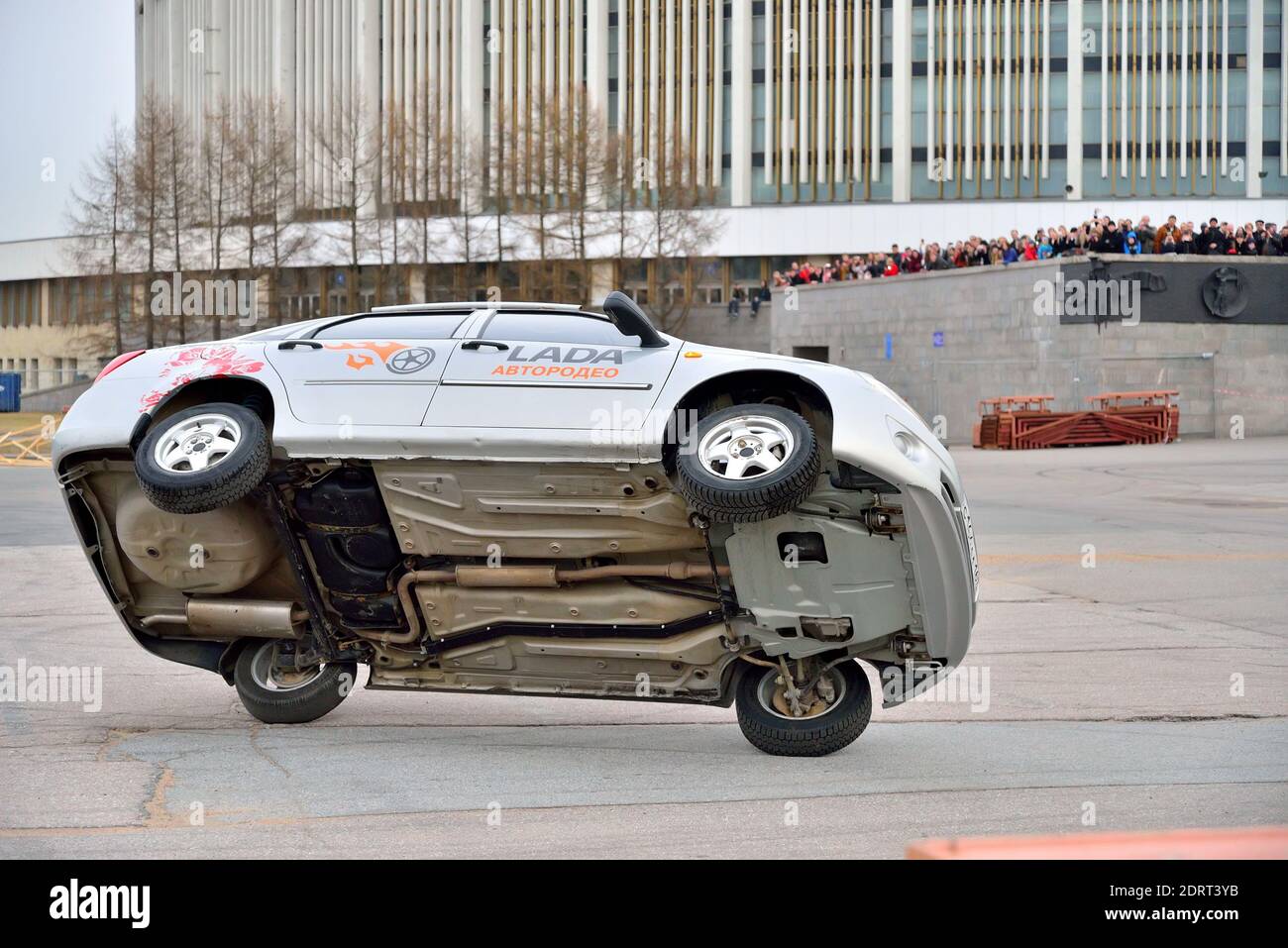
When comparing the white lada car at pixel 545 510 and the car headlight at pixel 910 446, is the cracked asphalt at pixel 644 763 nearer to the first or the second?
the white lada car at pixel 545 510

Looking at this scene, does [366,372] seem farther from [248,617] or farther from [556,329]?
[248,617]

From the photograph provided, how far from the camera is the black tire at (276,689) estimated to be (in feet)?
26.0

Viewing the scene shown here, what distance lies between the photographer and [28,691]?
8.88 metres

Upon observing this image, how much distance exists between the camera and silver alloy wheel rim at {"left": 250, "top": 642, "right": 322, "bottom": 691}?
7918mm

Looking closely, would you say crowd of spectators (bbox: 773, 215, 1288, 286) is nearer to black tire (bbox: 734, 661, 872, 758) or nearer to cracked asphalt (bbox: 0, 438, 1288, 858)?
cracked asphalt (bbox: 0, 438, 1288, 858)

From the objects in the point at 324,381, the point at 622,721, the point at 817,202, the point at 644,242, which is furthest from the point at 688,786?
the point at 817,202

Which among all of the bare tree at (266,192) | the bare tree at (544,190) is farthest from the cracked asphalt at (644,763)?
the bare tree at (266,192)

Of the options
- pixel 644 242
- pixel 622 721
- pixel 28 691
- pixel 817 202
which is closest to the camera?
pixel 622 721

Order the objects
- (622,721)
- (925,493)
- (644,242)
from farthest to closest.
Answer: (644,242) → (622,721) → (925,493)

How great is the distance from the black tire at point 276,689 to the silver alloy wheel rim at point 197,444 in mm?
1353

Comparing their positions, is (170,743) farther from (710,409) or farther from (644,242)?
(644,242)

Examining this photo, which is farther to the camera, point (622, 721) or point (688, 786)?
point (622, 721)
